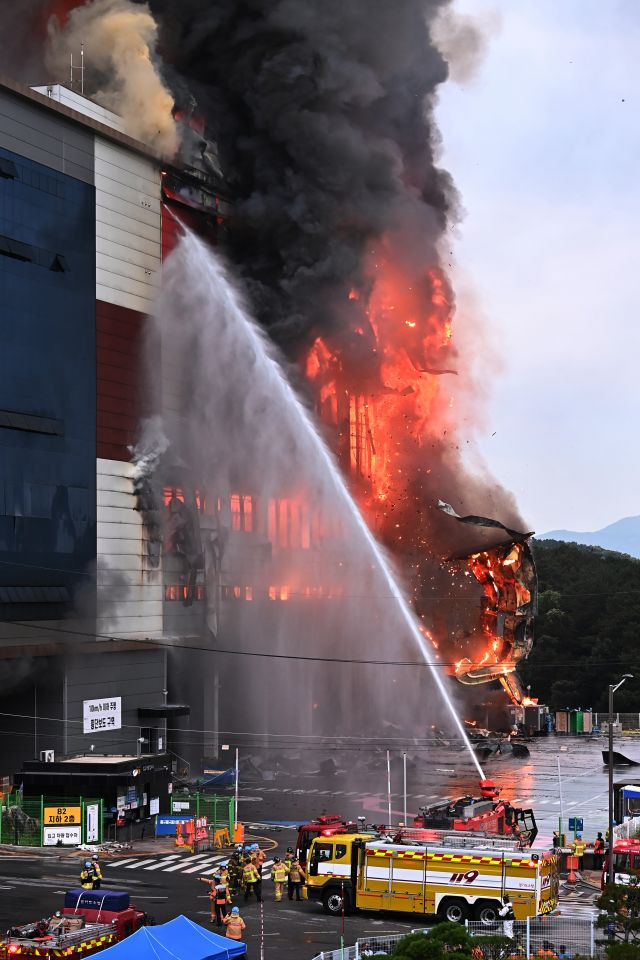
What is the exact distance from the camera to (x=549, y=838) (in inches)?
1973

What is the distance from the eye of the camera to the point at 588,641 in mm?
123375

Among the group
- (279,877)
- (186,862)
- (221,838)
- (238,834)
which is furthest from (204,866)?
(279,877)

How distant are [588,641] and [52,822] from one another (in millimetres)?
80359

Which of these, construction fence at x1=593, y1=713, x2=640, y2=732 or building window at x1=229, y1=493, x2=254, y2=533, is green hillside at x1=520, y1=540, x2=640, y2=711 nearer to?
construction fence at x1=593, y1=713, x2=640, y2=732

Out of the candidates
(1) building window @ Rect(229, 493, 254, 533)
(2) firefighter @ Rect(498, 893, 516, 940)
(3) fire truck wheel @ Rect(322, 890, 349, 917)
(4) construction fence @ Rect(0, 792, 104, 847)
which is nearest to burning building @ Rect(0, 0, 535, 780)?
(1) building window @ Rect(229, 493, 254, 533)

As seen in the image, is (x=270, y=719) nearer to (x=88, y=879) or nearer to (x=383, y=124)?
(x=383, y=124)

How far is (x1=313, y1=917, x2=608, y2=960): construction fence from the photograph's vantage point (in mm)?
28922

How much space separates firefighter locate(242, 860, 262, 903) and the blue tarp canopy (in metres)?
10.6

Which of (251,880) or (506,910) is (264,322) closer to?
(251,880)

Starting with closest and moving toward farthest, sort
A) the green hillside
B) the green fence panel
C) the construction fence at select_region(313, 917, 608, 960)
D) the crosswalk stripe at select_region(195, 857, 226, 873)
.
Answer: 1. the construction fence at select_region(313, 917, 608, 960)
2. the crosswalk stripe at select_region(195, 857, 226, 873)
3. the green fence panel
4. the green hillside

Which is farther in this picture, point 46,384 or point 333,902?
point 46,384

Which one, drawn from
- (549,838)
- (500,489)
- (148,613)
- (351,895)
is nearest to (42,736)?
(148,613)

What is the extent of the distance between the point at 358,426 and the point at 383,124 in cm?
1800

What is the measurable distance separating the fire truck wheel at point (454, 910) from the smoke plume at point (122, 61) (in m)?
45.3
